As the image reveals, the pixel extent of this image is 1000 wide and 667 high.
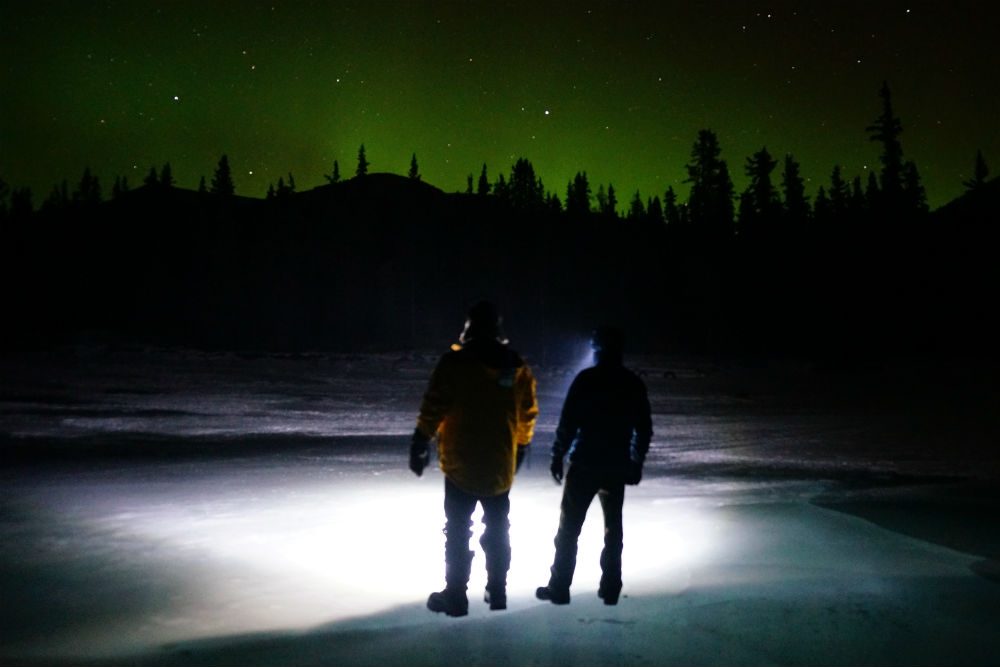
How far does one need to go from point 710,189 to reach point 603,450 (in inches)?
4241

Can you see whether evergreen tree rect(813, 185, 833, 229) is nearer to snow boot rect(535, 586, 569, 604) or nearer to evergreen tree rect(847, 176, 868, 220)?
evergreen tree rect(847, 176, 868, 220)

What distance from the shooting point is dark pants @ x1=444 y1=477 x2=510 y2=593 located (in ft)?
18.5

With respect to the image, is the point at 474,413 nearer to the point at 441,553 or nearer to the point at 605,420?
the point at 605,420

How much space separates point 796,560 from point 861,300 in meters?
80.8

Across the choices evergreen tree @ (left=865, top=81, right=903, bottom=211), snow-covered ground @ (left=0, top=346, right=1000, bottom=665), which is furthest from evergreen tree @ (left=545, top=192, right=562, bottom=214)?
snow-covered ground @ (left=0, top=346, right=1000, bottom=665)

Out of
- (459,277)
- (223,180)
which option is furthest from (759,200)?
(223,180)

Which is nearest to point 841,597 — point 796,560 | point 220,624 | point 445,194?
point 796,560

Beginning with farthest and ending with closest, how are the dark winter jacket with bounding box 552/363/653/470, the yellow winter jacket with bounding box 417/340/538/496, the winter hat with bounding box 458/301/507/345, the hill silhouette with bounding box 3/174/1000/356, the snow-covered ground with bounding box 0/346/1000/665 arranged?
the hill silhouette with bounding box 3/174/1000/356 → the dark winter jacket with bounding box 552/363/653/470 → the winter hat with bounding box 458/301/507/345 → the yellow winter jacket with bounding box 417/340/538/496 → the snow-covered ground with bounding box 0/346/1000/665

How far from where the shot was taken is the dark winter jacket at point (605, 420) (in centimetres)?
589

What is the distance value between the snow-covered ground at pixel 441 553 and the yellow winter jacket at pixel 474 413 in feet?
3.05

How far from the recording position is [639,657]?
15.9ft

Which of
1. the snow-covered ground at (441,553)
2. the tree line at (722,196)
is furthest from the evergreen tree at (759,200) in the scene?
the snow-covered ground at (441,553)

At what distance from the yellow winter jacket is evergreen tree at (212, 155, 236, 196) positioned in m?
158

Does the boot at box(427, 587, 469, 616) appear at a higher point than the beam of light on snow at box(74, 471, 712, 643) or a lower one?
higher
